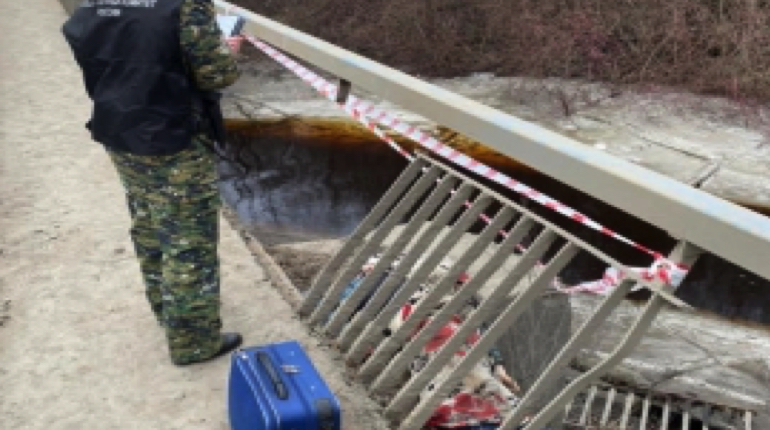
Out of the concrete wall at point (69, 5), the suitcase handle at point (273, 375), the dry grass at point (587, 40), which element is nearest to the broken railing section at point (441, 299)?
the suitcase handle at point (273, 375)

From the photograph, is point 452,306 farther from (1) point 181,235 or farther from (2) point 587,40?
(2) point 587,40

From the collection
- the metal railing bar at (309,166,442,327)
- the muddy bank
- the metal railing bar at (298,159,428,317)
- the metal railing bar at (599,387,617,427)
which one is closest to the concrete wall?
the muddy bank

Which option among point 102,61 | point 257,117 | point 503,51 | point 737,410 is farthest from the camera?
point 503,51

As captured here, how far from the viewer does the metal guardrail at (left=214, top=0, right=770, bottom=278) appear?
171 centimetres

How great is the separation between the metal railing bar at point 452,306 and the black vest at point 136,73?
1.02m

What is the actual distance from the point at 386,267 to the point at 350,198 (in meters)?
5.37

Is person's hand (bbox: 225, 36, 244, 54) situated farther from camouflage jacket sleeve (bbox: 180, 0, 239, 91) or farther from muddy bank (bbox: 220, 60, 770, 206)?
muddy bank (bbox: 220, 60, 770, 206)

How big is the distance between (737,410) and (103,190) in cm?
374

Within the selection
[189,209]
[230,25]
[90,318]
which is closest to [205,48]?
[189,209]

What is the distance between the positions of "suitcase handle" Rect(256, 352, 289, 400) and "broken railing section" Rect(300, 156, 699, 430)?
496mm

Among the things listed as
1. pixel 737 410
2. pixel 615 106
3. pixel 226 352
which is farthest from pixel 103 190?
pixel 615 106

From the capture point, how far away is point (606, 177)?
2.01m

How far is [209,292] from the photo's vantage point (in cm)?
299

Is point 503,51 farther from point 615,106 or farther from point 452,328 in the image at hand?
point 452,328
